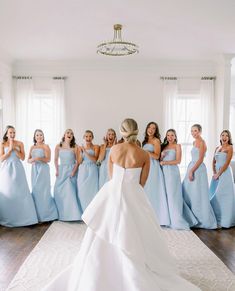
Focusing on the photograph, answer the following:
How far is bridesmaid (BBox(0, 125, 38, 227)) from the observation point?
495 centimetres

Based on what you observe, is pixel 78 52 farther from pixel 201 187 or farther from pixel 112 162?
pixel 112 162

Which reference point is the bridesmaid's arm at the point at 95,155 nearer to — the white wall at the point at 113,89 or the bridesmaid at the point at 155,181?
the bridesmaid at the point at 155,181

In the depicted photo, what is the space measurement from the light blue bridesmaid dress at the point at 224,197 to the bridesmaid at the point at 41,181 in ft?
8.61

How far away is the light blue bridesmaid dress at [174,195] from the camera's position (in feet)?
15.9

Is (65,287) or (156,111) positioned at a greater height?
(156,111)

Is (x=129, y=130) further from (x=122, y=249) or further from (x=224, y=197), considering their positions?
(x=224, y=197)

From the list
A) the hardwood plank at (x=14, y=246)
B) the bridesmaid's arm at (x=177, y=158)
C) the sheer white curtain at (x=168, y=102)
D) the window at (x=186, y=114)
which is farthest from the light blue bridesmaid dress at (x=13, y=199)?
the window at (x=186, y=114)

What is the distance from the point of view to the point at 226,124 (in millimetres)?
6539

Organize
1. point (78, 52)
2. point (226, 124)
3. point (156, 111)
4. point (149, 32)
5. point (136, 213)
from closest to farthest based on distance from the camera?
point (136, 213), point (149, 32), point (78, 52), point (226, 124), point (156, 111)

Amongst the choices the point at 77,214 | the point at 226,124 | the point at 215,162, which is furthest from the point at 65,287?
the point at 226,124

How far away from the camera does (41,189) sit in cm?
516

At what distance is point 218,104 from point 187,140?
3.37ft

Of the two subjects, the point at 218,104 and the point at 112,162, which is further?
the point at 218,104

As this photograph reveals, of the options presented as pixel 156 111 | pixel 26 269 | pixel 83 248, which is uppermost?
pixel 156 111
